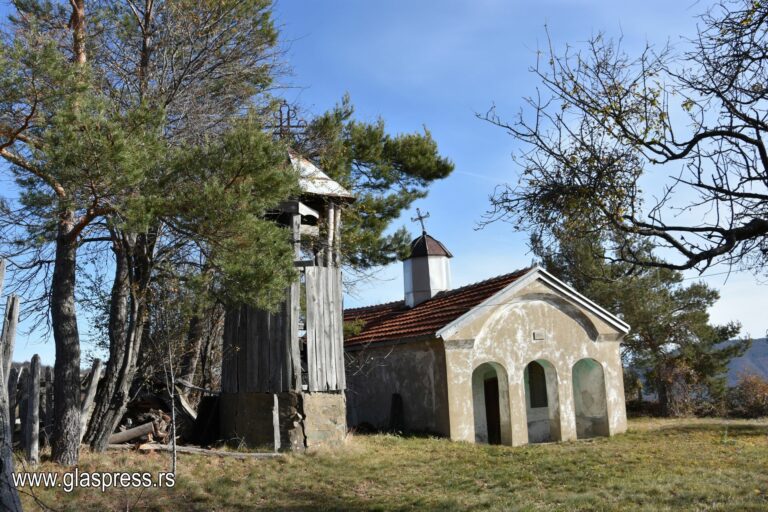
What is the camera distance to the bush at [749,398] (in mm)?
27922

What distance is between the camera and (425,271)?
22.4 m

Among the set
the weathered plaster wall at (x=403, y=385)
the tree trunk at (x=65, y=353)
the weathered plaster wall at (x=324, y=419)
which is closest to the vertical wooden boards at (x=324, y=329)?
the weathered plaster wall at (x=324, y=419)

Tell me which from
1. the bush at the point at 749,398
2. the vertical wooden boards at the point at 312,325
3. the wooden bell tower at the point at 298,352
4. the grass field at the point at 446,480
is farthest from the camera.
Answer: the bush at the point at 749,398

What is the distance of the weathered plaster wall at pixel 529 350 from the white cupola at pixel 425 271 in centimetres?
364

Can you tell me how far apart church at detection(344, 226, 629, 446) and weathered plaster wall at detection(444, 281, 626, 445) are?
0.03 m

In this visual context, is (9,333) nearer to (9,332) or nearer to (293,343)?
(9,332)

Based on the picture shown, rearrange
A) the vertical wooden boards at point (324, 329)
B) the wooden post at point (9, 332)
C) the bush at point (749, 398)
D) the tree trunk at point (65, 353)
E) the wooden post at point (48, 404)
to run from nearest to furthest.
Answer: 1. the wooden post at point (9, 332)
2. the tree trunk at point (65, 353)
3. the wooden post at point (48, 404)
4. the vertical wooden boards at point (324, 329)
5. the bush at point (749, 398)

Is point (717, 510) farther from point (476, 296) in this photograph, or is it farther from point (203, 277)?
point (476, 296)

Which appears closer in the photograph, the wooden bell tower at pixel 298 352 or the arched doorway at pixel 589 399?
the wooden bell tower at pixel 298 352

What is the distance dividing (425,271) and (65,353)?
495 inches

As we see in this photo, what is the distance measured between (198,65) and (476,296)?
32.9ft

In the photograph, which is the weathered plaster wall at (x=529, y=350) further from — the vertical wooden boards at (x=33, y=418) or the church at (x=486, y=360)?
the vertical wooden boards at (x=33, y=418)

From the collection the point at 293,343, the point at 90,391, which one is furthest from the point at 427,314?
the point at 90,391

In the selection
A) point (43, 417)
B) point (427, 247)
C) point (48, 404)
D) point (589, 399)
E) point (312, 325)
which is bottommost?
point (589, 399)
